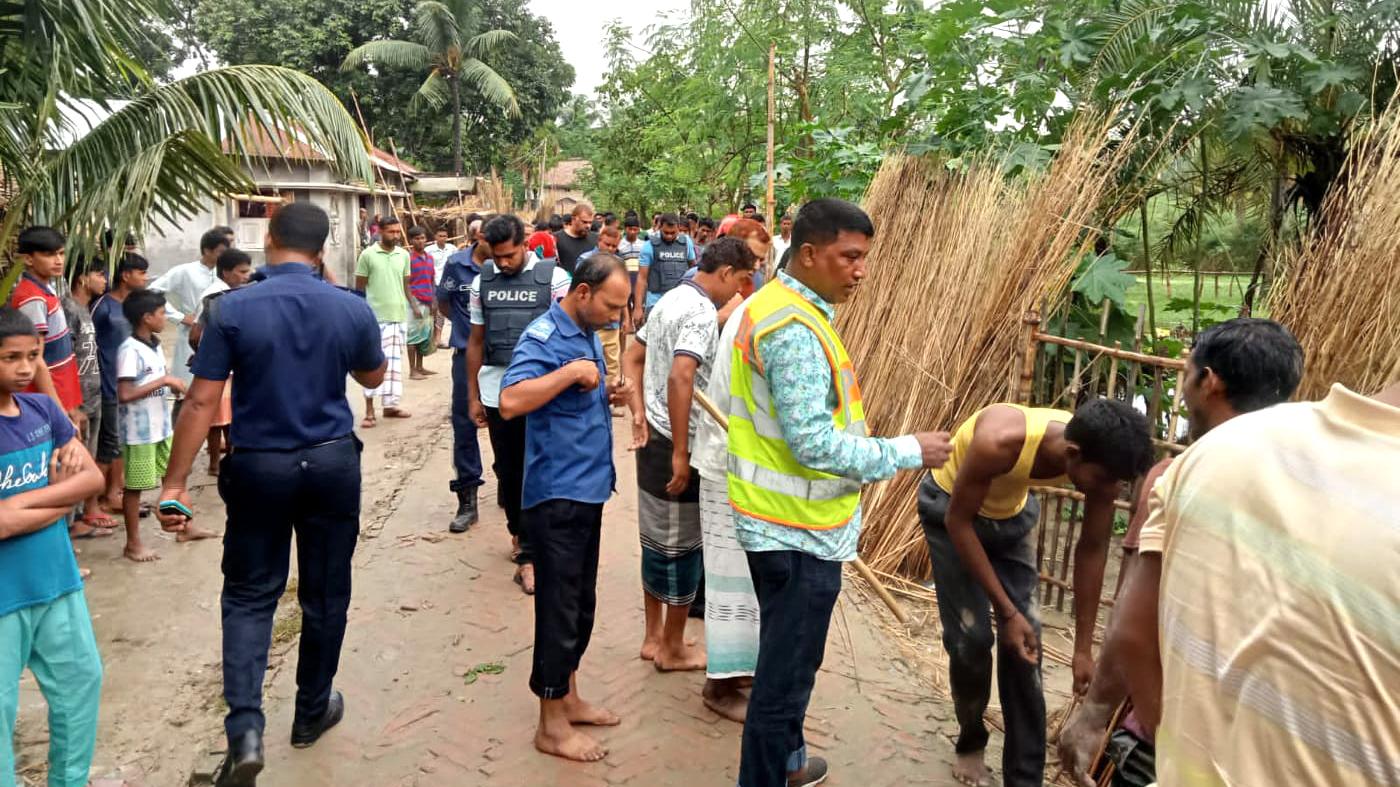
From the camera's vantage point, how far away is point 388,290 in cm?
884

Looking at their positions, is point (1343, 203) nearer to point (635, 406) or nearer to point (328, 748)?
point (635, 406)

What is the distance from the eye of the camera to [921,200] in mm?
6223

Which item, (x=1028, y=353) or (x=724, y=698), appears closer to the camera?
(x=724, y=698)

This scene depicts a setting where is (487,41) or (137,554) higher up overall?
(487,41)

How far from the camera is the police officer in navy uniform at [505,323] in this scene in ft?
16.3

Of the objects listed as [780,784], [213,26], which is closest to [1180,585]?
[780,784]

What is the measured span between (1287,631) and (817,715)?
2.91 m

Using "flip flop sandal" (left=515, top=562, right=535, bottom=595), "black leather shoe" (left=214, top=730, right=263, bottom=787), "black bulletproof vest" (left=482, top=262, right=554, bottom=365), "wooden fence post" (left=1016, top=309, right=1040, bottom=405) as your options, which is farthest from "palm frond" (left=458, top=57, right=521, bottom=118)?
"black leather shoe" (left=214, top=730, right=263, bottom=787)

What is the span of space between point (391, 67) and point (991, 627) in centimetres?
2737

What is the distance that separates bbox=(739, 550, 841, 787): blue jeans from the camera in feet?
8.75

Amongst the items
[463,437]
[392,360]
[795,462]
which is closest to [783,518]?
[795,462]

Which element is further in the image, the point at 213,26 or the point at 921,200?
the point at 213,26

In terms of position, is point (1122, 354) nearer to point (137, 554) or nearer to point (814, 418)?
point (814, 418)

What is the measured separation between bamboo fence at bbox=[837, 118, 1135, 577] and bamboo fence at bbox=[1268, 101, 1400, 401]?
4.24 feet
